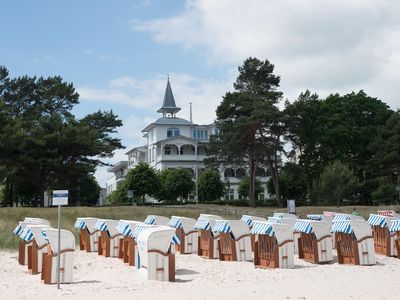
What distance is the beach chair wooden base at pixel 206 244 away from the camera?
1886 centimetres

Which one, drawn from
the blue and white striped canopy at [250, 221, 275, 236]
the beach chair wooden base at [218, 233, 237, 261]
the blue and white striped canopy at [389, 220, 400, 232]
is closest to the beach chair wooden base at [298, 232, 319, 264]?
the blue and white striped canopy at [250, 221, 275, 236]

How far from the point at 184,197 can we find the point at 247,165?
17603 mm

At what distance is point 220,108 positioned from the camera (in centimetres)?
5912

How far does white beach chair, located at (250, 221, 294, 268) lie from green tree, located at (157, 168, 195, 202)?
57593 mm

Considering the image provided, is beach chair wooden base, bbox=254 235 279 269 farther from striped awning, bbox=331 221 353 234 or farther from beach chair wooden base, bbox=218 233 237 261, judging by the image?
striped awning, bbox=331 221 353 234

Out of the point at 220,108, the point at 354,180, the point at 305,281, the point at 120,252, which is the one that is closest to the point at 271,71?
the point at 220,108

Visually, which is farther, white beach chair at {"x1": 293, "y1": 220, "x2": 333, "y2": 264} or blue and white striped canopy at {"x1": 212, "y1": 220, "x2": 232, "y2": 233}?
blue and white striped canopy at {"x1": 212, "y1": 220, "x2": 232, "y2": 233}

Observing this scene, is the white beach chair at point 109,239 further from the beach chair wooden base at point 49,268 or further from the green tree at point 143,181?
the green tree at point 143,181

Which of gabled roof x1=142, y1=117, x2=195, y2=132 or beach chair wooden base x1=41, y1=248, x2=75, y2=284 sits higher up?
gabled roof x1=142, y1=117, x2=195, y2=132

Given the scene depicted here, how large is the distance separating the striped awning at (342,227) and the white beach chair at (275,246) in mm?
2017

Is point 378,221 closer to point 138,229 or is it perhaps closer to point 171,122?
point 138,229

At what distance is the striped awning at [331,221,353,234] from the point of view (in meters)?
17.2

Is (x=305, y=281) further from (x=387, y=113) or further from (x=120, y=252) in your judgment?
(x=387, y=113)

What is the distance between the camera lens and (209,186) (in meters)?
76.2
